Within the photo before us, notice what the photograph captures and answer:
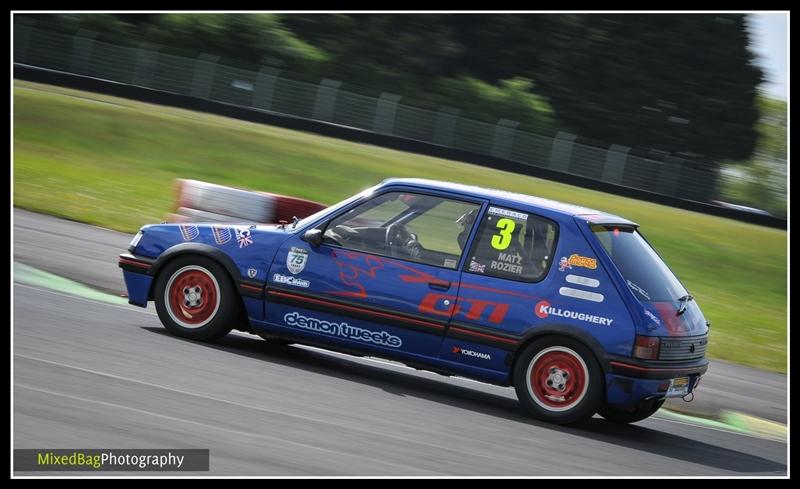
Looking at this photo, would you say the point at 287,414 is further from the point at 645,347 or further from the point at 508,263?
the point at 645,347

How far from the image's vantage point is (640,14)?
155 feet

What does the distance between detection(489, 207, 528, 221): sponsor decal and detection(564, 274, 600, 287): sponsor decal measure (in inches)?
22.2

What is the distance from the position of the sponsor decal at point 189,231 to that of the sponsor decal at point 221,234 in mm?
139

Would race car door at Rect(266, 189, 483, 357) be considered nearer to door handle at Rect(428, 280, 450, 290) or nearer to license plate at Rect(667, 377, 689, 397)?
door handle at Rect(428, 280, 450, 290)

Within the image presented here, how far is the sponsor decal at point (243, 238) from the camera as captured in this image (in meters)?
7.94

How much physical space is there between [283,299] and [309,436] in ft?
6.56

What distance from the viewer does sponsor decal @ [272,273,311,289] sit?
7.74m

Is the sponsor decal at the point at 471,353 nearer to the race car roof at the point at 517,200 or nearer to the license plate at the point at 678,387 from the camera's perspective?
the race car roof at the point at 517,200

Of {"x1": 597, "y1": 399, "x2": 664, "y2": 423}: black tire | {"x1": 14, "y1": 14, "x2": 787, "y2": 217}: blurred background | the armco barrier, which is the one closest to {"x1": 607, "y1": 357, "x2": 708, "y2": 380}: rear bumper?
{"x1": 597, "y1": 399, "x2": 664, "y2": 423}: black tire

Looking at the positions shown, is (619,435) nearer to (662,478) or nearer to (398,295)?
(662,478)

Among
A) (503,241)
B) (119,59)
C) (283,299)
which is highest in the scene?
(119,59)

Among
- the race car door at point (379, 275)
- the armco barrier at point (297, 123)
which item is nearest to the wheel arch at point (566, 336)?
the race car door at point (379, 275)

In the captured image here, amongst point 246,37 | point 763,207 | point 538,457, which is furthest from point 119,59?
point 538,457

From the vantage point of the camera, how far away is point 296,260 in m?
7.80
